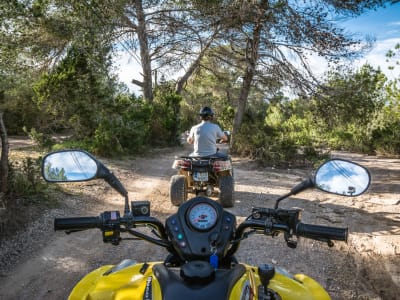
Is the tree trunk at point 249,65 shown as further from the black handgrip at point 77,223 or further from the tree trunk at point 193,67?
the black handgrip at point 77,223

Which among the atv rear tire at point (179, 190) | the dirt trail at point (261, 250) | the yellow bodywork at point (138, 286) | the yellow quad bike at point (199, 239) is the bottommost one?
the dirt trail at point (261, 250)

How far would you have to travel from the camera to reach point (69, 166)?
79.1 inches

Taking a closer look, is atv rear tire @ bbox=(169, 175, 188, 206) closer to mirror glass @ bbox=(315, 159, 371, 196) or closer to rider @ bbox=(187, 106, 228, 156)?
rider @ bbox=(187, 106, 228, 156)

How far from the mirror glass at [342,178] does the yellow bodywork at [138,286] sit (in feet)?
1.72

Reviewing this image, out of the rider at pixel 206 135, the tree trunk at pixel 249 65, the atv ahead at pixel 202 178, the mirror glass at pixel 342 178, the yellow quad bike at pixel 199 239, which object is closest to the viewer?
the yellow quad bike at pixel 199 239

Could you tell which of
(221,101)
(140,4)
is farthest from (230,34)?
(221,101)

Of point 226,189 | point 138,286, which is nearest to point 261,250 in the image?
point 226,189

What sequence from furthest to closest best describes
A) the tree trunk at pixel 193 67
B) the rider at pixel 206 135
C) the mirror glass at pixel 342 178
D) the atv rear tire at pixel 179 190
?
1. the tree trunk at pixel 193 67
2. the rider at pixel 206 135
3. the atv rear tire at pixel 179 190
4. the mirror glass at pixel 342 178

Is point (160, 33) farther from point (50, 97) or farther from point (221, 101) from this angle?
point (221, 101)

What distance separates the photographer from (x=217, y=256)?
1.59 meters

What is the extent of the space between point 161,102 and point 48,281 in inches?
607

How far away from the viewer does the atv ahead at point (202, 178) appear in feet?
20.9

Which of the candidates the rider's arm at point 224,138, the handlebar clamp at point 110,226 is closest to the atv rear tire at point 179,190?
the rider's arm at point 224,138

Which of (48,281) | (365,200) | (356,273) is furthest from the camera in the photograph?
(365,200)
